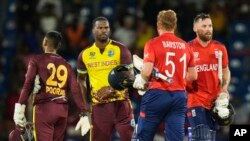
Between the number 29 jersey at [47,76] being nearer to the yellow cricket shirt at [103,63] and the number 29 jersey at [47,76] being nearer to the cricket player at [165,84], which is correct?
the yellow cricket shirt at [103,63]

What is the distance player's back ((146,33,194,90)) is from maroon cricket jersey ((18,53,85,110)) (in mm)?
1565

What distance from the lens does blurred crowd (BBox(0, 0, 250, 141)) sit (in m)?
16.4

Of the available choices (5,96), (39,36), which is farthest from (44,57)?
(39,36)

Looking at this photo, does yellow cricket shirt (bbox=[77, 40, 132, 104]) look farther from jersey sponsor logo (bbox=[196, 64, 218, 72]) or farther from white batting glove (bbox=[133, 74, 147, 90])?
white batting glove (bbox=[133, 74, 147, 90])

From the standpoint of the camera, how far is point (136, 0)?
58.7 ft

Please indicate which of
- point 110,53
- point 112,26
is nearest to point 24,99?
point 110,53

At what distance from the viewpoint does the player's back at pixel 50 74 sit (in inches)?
404

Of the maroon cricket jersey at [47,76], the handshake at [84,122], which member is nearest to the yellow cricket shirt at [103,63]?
the handshake at [84,122]

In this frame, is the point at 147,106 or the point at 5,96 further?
the point at 5,96

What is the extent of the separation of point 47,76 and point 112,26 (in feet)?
23.0

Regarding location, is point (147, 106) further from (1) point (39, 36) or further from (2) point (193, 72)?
(1) point (39, 36)

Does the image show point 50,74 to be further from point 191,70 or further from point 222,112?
point 222,112

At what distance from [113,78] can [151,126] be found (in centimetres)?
123

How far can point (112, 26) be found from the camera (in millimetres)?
17141
